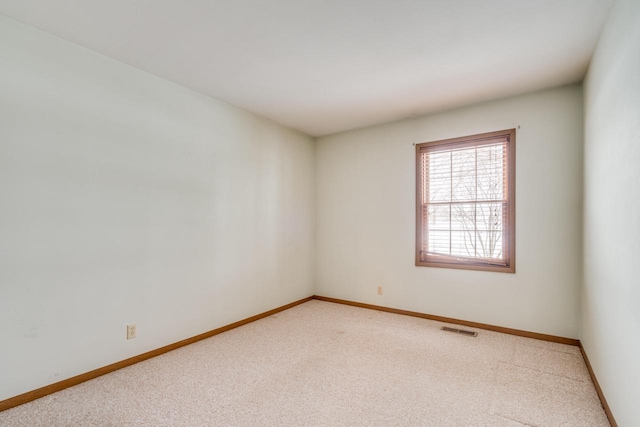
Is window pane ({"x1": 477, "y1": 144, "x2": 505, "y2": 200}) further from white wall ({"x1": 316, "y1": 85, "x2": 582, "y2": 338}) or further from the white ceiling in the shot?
the white ceiling

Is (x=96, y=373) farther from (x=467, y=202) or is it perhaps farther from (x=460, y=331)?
(x=467, y=202)

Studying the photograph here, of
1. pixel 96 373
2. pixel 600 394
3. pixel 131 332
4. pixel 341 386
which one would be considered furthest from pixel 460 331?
pixel 96 373

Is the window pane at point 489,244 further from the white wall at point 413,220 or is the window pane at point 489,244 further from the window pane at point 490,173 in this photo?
the window pane at point 490,173

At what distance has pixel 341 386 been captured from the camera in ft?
7.35

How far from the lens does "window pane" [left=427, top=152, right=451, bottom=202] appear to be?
374 centimetres

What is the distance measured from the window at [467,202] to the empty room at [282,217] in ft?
0.08

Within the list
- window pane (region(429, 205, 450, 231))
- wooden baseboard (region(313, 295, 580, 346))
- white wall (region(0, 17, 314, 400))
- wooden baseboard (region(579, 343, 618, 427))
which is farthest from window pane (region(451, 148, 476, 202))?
white wall (region(0, 17, 314, 400))

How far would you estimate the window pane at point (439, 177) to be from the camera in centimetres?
374

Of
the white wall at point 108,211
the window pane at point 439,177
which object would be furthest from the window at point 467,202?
the white wall at point 108,211

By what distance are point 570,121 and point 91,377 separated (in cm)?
479

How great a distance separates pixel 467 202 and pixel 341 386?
2503mm

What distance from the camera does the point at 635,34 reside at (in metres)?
1.49

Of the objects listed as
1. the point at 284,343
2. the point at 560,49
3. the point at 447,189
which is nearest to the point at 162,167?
the point at 284,343

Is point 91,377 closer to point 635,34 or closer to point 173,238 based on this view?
point 173,238
